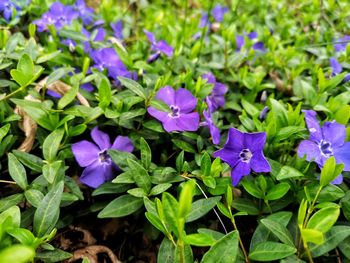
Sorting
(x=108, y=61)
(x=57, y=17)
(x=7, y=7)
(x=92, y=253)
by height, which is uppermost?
(x=7, y=7)

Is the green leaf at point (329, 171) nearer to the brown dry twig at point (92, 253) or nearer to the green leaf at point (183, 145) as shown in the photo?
the green leaf at point (183, 145)

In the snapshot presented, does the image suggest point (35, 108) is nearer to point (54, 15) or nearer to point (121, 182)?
point (121, 182)

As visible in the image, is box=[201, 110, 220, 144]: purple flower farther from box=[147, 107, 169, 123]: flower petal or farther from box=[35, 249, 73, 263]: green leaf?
box=[35, 249, 73, 263]: green leaf

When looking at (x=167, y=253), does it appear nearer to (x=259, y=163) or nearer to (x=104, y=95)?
(x=259, y=163)

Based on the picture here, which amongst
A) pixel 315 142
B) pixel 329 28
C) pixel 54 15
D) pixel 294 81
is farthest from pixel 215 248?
pixel 329 28

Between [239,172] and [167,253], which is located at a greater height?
[239,172]

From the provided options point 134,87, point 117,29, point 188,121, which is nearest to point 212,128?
point 188,121
